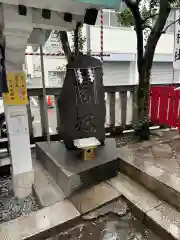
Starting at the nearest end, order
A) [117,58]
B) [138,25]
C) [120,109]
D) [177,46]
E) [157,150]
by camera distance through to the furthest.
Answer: [157,150]
[138,25]
[177,46]
[120,109]
[117,58]

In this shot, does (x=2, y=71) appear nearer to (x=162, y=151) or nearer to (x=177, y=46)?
(x=162, y=151)

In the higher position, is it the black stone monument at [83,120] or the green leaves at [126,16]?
the green leaves at [126,16]

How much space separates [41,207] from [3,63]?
2.13 m

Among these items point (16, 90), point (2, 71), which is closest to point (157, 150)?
point (16, 90)

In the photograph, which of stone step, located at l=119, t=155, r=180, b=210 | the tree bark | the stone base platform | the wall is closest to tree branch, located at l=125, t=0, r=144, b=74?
the tree bark

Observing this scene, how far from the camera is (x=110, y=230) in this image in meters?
2.57

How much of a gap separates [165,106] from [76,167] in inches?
114

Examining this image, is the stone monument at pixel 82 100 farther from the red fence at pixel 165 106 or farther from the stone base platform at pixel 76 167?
the red fence at pixel 165 106

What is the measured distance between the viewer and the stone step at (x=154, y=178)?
2.72 meters

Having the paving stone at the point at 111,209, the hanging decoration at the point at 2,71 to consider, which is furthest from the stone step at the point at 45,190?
the hanging decoration at the point at 2,71

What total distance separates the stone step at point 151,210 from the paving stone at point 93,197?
5.6 inches

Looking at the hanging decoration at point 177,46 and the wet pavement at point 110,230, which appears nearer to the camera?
the wet pavement at point 110,230

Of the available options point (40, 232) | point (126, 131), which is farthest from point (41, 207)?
point (126, 131)

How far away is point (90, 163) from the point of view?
3256 millimetres
